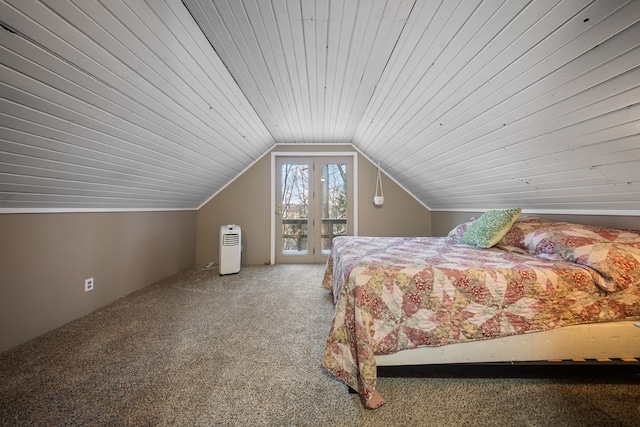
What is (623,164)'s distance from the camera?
1312 mm

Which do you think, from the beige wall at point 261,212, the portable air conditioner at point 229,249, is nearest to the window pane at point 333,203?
the beige wall at point 261,212

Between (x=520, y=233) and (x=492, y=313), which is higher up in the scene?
(x=520, y=233)

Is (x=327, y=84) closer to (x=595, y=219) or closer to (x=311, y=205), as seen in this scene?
(x=311, y=205)

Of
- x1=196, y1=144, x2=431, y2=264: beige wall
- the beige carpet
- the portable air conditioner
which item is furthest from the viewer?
x1=196, y1=144, x2=431, y2=264: beige wall

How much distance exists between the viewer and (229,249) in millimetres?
3293

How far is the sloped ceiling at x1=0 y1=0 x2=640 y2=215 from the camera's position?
3.23 ft

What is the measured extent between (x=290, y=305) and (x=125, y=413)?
1372 mm

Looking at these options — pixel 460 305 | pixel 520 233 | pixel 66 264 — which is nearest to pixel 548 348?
pixel 460 305

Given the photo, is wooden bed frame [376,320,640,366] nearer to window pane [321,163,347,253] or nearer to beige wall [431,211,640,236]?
beige wall [431,211,640,236]

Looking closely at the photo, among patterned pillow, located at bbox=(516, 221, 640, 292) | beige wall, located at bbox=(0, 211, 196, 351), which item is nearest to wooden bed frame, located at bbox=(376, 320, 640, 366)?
patterned pillow, located at bbox=(516, 221, 640, 292)

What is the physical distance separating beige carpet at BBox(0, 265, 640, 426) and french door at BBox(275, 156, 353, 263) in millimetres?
2084

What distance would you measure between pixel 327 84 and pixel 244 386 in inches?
86.0

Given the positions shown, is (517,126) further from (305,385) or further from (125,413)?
(125,413)

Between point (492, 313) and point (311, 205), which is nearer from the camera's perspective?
point (492, 313)
